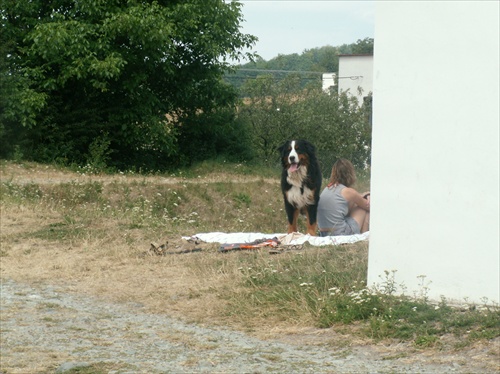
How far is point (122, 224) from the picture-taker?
13.0 metres

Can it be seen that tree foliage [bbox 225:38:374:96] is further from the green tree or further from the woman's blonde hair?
the woman's blonde hair

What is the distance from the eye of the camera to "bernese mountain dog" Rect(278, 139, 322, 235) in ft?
43.6

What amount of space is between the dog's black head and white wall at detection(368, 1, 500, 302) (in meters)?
6.04

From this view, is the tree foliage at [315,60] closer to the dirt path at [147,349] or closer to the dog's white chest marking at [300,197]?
the dog's white chest marking at [300,197]

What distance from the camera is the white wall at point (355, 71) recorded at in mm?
54906

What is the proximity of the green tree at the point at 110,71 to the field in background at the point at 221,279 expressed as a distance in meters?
11.3

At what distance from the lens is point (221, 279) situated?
29.7ft

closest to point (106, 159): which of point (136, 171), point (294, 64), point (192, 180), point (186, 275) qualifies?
point (136, 171)

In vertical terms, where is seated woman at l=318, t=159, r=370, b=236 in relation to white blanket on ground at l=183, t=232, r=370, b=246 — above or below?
above

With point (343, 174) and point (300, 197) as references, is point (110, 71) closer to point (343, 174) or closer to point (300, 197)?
point (300, 197)

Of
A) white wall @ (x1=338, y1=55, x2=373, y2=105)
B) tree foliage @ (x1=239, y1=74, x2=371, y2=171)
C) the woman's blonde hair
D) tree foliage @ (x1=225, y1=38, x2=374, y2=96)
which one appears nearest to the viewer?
the woman's blonde hair

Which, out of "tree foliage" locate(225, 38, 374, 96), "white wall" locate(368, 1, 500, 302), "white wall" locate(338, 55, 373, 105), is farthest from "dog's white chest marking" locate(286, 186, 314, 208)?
→ "tree foliage" locate(225, 38, 374, 96)

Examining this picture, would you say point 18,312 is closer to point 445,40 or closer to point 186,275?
point 186,275

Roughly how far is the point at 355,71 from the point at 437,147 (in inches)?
1950
